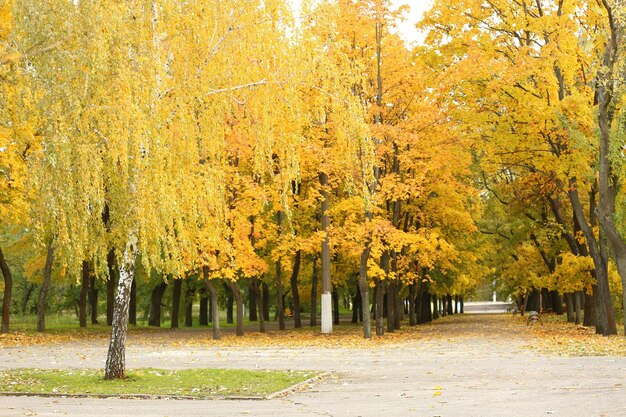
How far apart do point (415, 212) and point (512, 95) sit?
12.6 m

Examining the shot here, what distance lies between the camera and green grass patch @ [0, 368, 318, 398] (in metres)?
15.2

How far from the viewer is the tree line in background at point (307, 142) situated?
1254 cm

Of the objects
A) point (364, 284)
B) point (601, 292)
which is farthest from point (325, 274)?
point (601, 292)

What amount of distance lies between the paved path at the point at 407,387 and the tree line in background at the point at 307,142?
7.69ft

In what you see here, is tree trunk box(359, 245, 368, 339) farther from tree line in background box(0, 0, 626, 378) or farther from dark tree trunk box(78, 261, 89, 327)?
dark tree trunk box(78, 261, 89, 327)

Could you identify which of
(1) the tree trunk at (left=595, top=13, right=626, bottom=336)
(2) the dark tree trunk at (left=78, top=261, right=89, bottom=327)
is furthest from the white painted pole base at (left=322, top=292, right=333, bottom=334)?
(2) the dark tree trunk at (left=78, top=261, right=89, bottom=327)

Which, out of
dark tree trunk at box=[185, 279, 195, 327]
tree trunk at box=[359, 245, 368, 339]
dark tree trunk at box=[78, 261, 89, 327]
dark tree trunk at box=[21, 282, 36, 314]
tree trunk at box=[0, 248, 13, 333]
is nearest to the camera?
tree trunk at box=[359, 245, 368, 339]


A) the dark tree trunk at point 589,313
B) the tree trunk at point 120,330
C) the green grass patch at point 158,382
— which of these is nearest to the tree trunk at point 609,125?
the dark tree trunk at point 589,313

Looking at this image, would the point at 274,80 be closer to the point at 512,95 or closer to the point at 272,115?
the point at 272,115

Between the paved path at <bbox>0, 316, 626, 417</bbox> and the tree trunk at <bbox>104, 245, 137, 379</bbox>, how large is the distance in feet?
9.37

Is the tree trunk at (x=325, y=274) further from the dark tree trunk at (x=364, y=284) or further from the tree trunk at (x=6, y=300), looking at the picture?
the tree trunk at (x=6, y=300)

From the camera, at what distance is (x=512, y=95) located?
32.7 m

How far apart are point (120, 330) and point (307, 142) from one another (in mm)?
18336

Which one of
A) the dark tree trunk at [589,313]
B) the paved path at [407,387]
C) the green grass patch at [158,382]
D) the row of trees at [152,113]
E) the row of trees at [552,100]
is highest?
the row of trees at [552,100]
